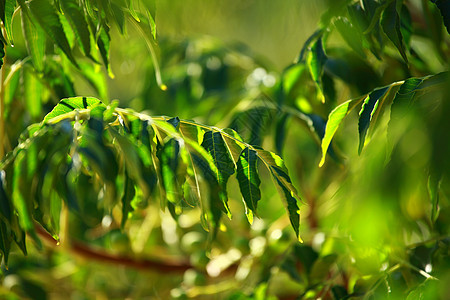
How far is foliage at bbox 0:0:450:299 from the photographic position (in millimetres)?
660

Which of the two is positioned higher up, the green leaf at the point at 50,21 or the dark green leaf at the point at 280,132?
the green leaf at the point at 50,21

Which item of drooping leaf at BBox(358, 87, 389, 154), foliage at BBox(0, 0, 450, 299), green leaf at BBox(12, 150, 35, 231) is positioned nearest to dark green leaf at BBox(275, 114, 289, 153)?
foliage at BBox(0, 0, 450, 299)

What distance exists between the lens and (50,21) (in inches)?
30.1

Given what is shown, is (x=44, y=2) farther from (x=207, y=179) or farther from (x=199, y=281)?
(x=199, y=281)

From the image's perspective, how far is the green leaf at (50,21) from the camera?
76 centimetres

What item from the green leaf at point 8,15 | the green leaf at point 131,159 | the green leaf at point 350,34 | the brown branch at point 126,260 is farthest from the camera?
the brown branch at point 126,260

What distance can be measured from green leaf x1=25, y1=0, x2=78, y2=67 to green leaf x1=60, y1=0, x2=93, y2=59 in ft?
0.08

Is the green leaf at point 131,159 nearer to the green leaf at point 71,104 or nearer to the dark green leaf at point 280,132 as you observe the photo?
the green leaf at point 71,104

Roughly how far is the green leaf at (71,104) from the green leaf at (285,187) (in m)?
0.25

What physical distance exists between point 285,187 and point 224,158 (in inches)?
3.6

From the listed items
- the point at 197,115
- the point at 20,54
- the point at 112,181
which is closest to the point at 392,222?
the point at 112,181

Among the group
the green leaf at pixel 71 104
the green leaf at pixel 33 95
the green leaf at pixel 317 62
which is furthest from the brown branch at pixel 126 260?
the green leaf at pixel 317 62

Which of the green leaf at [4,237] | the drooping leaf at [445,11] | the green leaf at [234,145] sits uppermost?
the drooping leaf at [445,11]

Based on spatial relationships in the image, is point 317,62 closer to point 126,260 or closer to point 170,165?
point 170,165
